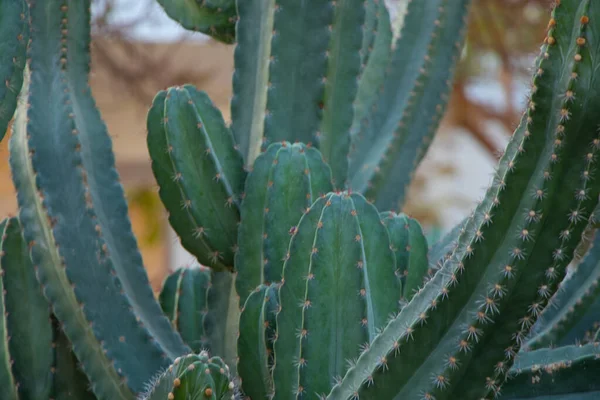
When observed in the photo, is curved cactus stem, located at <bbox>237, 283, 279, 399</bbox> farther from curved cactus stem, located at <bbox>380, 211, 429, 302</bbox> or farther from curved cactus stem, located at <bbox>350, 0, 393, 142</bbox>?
curved cactus stem, located at <bbox>350, 0, 393, 142</bbox>

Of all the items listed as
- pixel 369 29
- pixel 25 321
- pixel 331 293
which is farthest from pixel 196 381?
pixel 369 29

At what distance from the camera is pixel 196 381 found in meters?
1.71

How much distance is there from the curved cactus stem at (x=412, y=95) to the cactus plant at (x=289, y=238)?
2 centimetres

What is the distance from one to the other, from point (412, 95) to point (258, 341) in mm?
1310

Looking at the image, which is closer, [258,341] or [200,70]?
[258,341]

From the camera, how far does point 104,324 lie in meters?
2.31

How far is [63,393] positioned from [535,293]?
57.0 inches

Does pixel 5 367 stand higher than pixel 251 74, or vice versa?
pixel 251 74

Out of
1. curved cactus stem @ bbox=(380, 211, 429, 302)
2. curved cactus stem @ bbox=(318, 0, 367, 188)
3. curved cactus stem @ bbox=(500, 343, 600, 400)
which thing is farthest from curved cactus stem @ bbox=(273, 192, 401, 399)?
curved cactus stem @ bbox=(318, 0, 367, 188)

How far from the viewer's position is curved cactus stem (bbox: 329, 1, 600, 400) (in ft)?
5.20

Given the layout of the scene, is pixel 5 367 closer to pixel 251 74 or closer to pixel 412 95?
pixel 251 74

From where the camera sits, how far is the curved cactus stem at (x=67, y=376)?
241 cm

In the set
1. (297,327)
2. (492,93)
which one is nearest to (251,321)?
(297,327)

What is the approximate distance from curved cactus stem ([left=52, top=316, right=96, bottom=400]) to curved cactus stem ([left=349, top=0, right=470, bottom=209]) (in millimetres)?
1188
